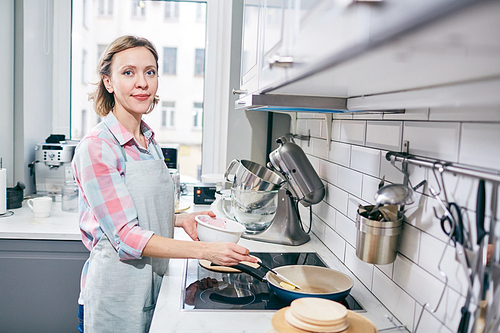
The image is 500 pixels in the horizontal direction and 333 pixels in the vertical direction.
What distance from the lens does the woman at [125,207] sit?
117 centimetres

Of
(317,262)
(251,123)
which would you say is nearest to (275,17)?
(317,262)

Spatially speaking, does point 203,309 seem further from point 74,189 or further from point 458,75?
point 74,189

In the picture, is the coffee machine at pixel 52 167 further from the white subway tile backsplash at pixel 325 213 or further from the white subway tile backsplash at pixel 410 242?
the white subway tile backsplash at pixel 410 242

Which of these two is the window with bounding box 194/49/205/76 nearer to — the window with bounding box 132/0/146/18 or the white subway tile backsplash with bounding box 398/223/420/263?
the window with bounding box 132/0/146/18

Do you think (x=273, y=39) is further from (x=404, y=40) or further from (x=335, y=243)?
(x=335, y=243)

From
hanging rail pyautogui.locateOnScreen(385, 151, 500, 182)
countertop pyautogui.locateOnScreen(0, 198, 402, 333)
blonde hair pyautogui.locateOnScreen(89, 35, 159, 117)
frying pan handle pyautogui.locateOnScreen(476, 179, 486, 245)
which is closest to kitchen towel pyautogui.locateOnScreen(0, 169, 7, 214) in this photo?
countertop pyautogui.locateOnScreen(0, 198, 402, 333)

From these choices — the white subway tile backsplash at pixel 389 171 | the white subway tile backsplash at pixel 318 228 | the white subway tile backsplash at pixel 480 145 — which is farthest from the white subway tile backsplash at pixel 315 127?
the white subway tile backsplash at pixel 480 145

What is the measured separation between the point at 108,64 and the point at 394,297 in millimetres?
1095

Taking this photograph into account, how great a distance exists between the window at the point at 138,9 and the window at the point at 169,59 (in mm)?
258

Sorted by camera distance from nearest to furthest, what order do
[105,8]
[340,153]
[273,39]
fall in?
1. [273,39]
2. [340,153]
3. [105,8]

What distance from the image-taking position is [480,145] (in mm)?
769

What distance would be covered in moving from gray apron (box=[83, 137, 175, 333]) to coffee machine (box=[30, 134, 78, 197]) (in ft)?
4.33

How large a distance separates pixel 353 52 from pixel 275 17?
0.48 m

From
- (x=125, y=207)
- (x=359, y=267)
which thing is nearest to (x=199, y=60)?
(x=125, y=207)
